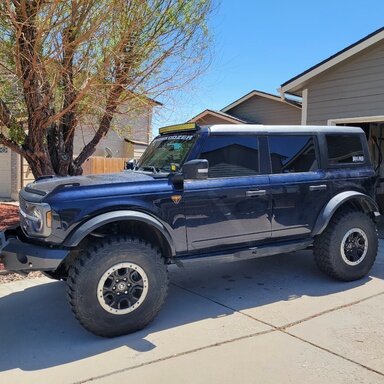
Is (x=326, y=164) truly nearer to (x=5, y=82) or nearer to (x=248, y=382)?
(x=248, y=382)

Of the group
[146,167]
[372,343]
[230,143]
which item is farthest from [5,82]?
[372,343]

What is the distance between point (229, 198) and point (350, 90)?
6578mm

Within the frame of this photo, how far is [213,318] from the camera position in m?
4.49

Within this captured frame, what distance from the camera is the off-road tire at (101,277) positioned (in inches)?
152

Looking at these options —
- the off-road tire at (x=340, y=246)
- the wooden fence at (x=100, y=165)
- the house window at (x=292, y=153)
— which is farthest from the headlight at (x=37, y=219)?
the wooden fence at (x=100, y=165)

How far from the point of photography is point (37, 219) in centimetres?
394

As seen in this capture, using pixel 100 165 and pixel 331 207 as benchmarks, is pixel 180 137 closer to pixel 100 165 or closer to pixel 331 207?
pixel 331 207

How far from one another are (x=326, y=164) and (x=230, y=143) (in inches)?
56.2

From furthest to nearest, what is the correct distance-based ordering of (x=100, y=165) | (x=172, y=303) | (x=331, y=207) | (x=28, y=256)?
1. (x=100, y=165)
2. (x=331, y=207)
3. (x=172, y=303)
4. (x=28, y=256)

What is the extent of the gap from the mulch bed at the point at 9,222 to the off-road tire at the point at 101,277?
5.87ft

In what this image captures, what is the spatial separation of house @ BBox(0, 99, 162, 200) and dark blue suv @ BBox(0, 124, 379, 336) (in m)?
3.25

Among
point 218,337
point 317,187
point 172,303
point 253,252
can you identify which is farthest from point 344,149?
point 218,337

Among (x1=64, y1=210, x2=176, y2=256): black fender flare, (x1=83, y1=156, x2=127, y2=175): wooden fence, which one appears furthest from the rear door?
(x1=83, y1=156, x2=127, y2=175): wooden fence

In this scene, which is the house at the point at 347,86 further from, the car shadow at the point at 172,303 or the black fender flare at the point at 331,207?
the black fender flare at the point at 331,207
